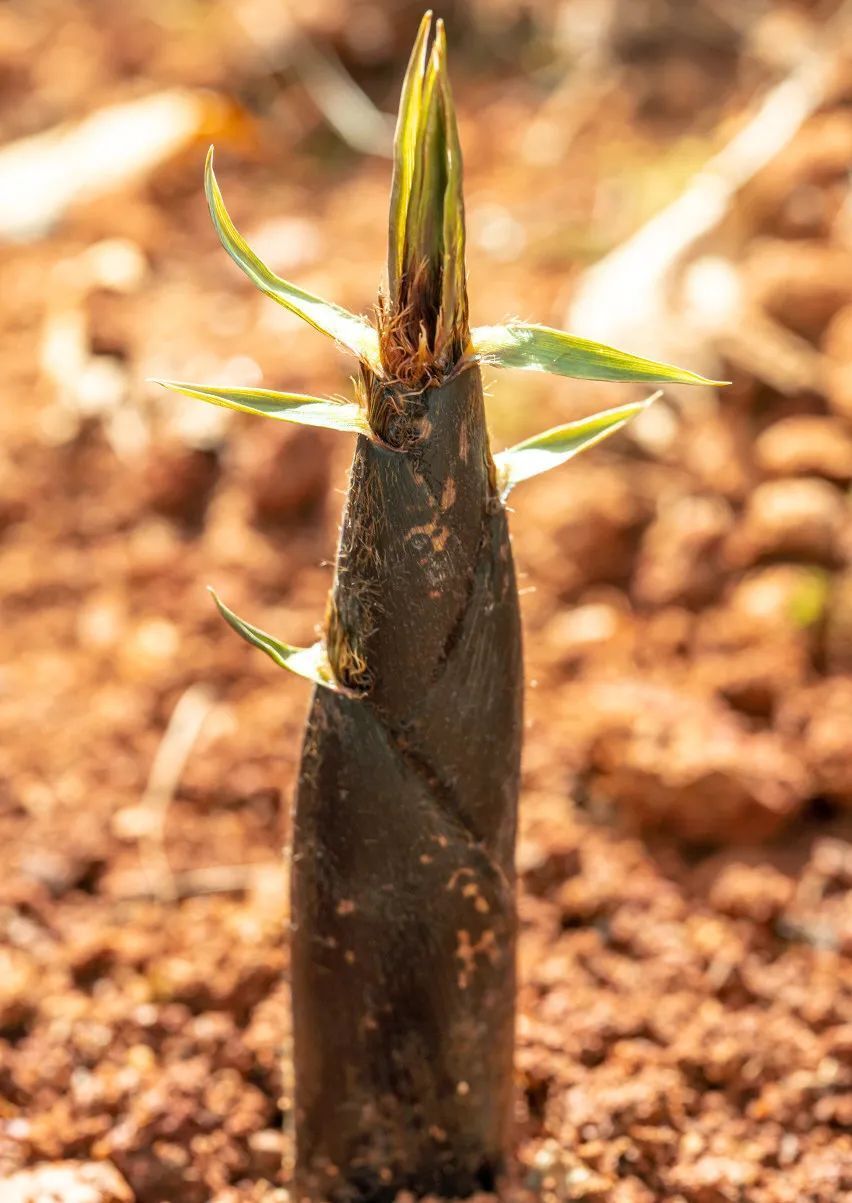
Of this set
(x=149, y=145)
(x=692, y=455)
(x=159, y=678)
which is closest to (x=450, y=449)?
(x=159, y=678)

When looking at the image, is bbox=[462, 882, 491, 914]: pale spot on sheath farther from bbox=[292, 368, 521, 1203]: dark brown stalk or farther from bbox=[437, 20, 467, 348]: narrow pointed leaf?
bbox=[437, 20, 467, 348]: narrow pointed leaf

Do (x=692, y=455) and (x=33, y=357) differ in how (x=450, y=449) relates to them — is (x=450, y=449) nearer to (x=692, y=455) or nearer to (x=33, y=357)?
(x=692, y=455)

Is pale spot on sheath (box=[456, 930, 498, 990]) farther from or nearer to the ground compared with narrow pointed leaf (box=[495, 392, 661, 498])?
nearer to the ground

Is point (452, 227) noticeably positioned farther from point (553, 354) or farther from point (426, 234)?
point (553, 354)

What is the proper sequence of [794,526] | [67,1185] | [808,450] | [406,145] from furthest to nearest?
[808,450]
[794,526]
[67,1185]
[406,145]

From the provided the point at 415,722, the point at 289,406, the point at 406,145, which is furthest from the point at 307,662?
the point at 406,145

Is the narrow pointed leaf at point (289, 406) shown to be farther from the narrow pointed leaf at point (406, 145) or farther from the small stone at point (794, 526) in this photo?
the small stone at point (794, 526)

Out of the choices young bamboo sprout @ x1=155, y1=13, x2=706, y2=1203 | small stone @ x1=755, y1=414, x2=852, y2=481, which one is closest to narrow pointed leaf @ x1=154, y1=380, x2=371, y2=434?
young bamboo sprout @ x1=155, y1=13, x2=706, y2=1203

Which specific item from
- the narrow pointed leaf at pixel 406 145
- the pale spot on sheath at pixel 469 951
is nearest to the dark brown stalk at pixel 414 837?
the pale spot on sheath at pixel 469 951
